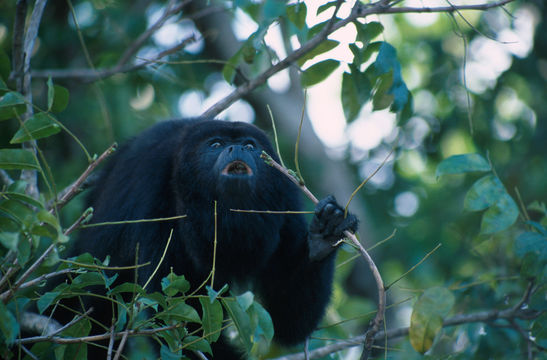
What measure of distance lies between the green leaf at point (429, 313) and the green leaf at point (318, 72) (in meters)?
1.32

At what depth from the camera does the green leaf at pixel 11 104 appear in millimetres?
2203

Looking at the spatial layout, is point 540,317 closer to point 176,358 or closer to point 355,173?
point 176,358

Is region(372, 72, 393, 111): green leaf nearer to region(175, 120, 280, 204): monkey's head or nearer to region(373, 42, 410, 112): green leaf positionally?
region(373, 42, 410, 112): green leaf

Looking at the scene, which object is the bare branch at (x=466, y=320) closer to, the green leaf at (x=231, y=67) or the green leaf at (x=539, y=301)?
the green leaf at (x=539, y=301)

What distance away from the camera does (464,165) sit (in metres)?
2.76

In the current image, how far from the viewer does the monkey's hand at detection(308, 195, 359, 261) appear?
2.88 meters

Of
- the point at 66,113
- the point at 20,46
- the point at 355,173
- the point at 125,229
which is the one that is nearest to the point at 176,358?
the point at 125,229

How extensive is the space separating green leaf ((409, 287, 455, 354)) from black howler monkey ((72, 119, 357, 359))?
1.04 m

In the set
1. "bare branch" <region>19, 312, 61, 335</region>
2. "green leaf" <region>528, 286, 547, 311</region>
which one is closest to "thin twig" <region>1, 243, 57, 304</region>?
"bare branch" <region>19, 312, 61, 335</region>

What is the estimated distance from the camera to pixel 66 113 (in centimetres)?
561

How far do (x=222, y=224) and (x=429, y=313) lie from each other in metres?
1.59

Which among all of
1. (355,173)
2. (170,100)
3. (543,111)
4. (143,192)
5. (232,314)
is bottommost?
(355,173)

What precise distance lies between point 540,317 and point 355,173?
15.6 ft

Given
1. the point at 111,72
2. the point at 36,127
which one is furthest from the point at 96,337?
the point at 111,72
